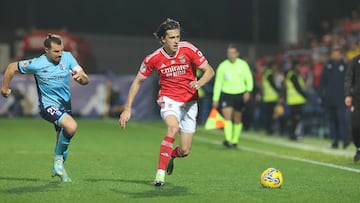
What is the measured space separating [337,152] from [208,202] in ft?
30.7

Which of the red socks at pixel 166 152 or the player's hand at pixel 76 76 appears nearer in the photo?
the red socks at pixel 166 152

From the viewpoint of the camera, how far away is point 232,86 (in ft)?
64.1

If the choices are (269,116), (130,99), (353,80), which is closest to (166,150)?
(130,99)

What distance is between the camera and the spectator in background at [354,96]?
15453 millimetres

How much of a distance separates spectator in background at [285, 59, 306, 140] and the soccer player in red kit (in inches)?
457

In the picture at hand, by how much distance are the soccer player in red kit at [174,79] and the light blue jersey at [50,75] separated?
927 mm

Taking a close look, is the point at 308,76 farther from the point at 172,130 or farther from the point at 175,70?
the point at 172,130

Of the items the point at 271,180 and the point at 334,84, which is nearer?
the point at 271,180

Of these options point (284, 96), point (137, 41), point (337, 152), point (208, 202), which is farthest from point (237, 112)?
point (137, 41)

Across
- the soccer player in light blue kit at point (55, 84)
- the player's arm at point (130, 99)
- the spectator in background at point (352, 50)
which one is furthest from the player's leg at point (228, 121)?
the player's arm at point (130, 99)

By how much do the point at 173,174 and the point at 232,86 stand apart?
21.9 ft

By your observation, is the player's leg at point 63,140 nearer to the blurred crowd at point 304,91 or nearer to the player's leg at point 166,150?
the player's leg at point 166,150

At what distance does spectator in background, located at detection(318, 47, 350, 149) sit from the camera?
20.3 m

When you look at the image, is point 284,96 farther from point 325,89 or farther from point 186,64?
point 186,64
